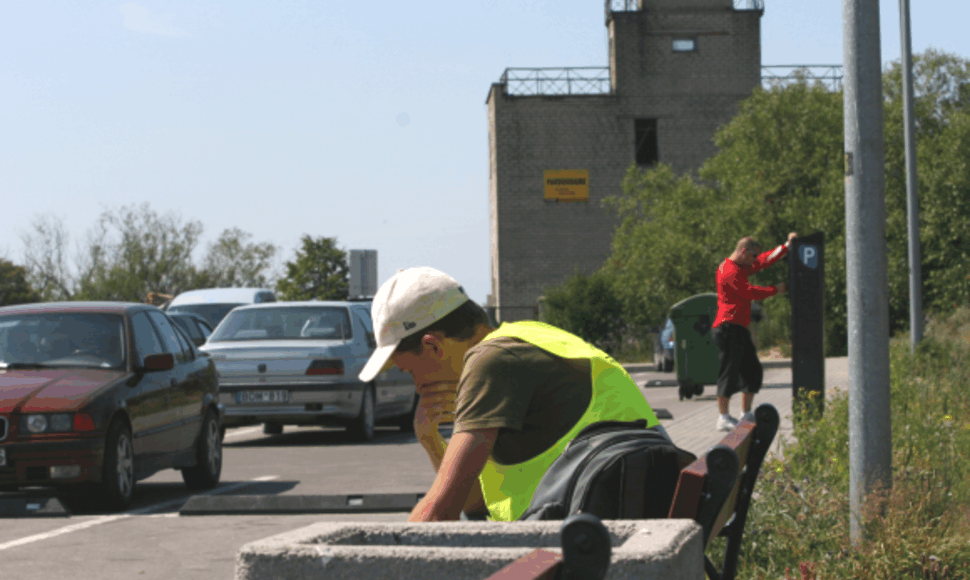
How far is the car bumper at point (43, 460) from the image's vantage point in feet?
28.9

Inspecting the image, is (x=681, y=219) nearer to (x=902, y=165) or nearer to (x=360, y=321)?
(x=902, y=165)

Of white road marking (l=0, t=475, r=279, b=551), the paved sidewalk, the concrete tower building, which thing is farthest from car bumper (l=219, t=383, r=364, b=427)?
the concrete tower building

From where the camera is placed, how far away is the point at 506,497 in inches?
121

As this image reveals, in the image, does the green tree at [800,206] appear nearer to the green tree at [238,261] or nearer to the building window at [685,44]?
the building window at [685,44]

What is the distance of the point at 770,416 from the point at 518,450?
1.99 ft

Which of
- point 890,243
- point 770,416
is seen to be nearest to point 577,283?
point 890,243

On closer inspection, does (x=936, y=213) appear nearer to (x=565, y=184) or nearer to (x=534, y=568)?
(x=565, y=184)

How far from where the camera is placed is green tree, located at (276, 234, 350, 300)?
59531 millimetres

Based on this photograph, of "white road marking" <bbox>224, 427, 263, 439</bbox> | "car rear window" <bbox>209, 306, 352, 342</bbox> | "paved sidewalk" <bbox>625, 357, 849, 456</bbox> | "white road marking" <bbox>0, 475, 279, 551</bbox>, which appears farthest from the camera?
"white road marking" <bbox>224, 427, 263, 439</bbox>

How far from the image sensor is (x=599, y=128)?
53.5 meters

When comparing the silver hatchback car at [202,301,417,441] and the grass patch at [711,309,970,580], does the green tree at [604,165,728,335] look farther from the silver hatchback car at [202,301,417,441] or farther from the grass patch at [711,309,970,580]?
the grass patch at [711,309,970,580]

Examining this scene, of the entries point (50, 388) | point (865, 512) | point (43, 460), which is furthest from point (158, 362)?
point (865, 512)

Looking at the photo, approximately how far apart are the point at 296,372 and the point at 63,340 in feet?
15.7

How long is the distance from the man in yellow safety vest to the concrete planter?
46 cm
